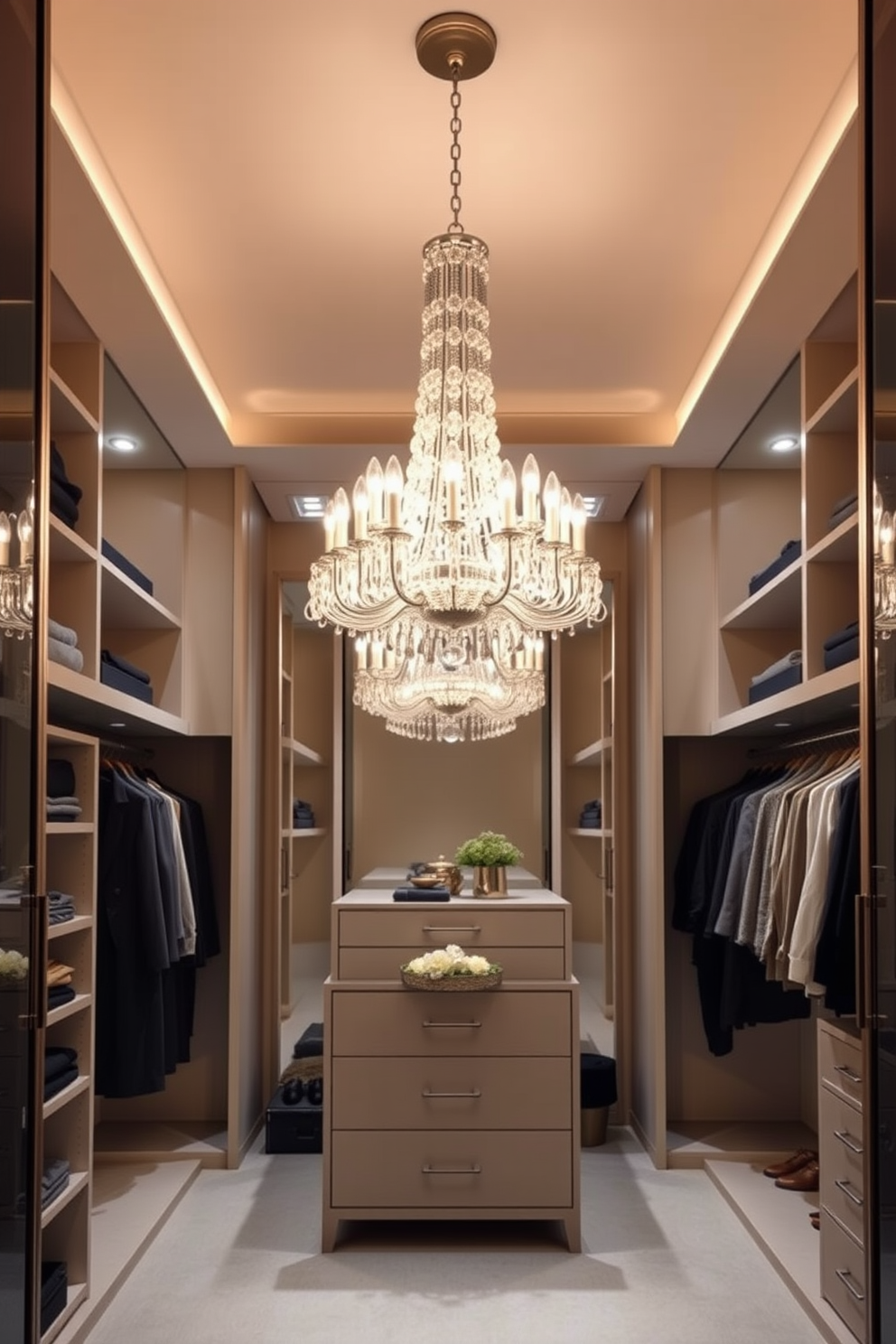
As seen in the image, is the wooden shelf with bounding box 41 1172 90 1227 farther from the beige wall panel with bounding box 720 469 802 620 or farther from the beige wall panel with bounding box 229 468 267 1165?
the beige wall panel with bounding box 720 469 802 620

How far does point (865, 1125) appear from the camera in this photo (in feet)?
7.18

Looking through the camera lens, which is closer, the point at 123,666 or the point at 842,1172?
the point at 842,1172

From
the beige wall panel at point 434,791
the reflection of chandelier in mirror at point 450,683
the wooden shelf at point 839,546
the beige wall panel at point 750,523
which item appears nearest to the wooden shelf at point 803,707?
the wooden shelf at point 839,546

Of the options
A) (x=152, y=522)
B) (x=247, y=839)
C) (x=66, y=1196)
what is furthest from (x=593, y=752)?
(x=66, y=1196)

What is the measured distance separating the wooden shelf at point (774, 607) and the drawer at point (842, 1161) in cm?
162

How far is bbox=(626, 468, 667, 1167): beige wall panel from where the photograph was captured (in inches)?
203

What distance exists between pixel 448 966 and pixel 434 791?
299 cm

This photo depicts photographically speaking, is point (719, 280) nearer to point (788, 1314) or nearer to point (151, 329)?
point (151, 329)

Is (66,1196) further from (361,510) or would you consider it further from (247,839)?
(247,839)

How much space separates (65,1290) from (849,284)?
3439mm

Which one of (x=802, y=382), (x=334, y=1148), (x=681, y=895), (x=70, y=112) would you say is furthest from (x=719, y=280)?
(x=334, y=1148)

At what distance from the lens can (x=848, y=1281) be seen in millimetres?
3221

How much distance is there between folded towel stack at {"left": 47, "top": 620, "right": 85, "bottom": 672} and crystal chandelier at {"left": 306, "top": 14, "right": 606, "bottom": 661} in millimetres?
703

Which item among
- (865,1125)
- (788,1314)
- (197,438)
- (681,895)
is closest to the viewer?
(865,1125)
